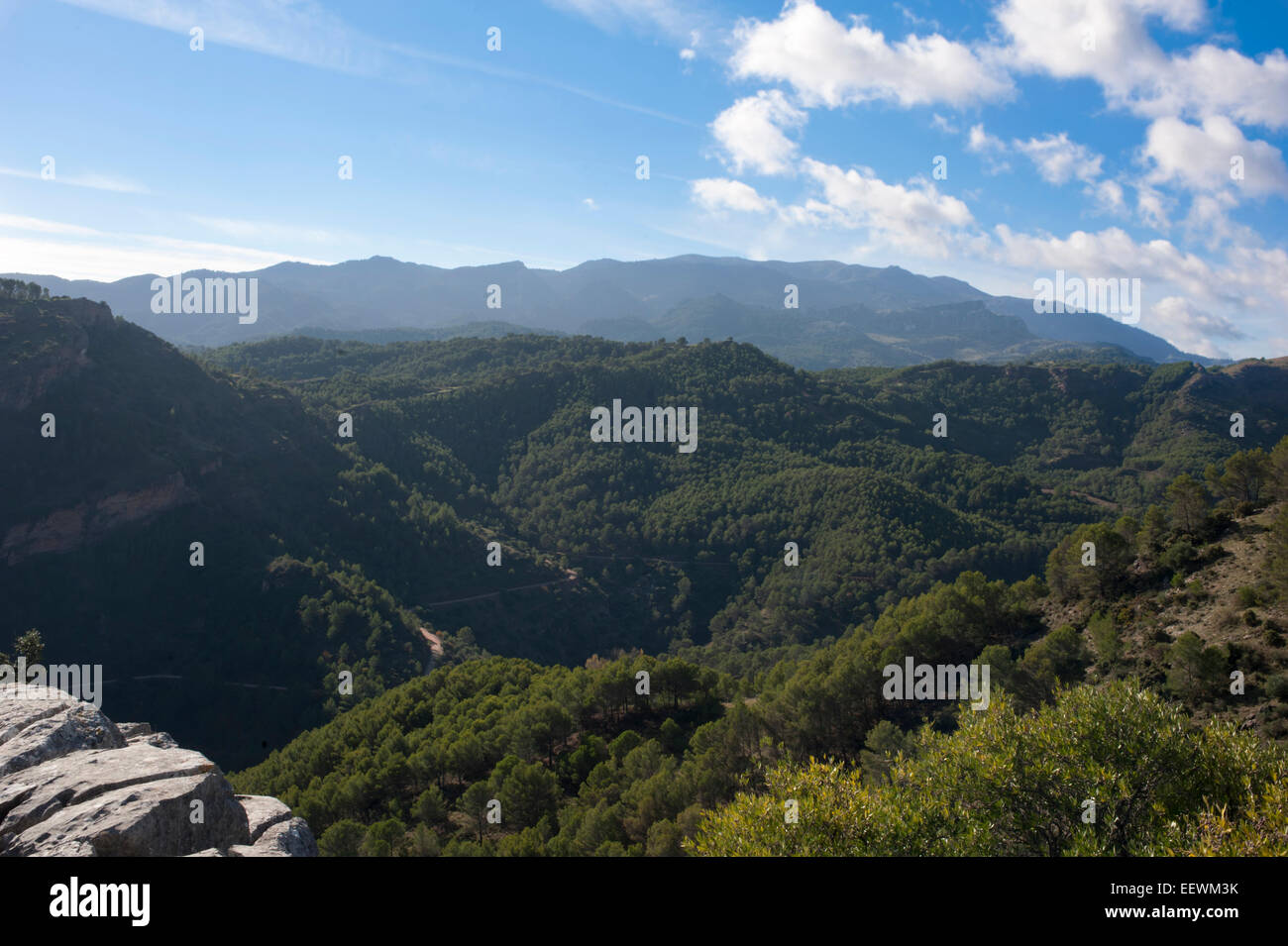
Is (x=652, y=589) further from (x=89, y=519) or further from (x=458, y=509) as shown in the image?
(x=89, y=519)

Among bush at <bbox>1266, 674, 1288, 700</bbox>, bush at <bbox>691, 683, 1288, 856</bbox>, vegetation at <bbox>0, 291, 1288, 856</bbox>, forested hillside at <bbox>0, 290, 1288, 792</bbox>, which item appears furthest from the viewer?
forested hillside at <bbox>0, 290, 1288, 792</bbox>

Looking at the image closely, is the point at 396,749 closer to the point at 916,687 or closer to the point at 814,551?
the point at 916,687

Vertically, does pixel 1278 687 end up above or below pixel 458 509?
above

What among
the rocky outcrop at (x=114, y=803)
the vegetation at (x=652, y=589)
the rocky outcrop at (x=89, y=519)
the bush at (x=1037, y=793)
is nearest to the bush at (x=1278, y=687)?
the vegetation at (x=652, y=589)

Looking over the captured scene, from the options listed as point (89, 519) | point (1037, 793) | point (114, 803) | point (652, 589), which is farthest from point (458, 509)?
point (1037, 793)

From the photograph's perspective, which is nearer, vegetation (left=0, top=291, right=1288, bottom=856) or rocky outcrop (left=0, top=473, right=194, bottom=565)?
vegetation (left=0, top=291, right=1288, bottom=856)

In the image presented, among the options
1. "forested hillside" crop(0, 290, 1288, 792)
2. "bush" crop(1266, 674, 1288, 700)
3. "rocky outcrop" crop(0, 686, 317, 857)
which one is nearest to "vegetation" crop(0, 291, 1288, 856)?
"bush" crop(1266, 674, 1288, 700)

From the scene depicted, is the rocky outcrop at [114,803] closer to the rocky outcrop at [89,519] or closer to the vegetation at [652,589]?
the vegetation at [652,589]

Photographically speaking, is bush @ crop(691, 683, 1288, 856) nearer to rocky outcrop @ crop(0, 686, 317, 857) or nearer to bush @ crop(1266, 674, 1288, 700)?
bush @ crop(1266, 674, 1288, 700)
